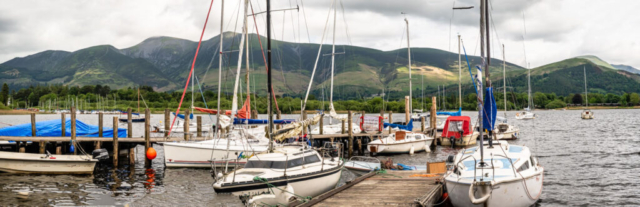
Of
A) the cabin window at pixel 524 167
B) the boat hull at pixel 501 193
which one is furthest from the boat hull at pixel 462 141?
the boat hull at pixel 501 193

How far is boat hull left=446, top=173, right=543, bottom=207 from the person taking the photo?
14.8 meters

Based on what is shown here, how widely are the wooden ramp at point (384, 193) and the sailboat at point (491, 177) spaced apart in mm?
1053

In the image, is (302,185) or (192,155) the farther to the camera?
(192,155)

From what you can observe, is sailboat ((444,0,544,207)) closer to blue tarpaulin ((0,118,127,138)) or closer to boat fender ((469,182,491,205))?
boat fender ((469,182,491,205))

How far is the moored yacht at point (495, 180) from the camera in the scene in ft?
48.0

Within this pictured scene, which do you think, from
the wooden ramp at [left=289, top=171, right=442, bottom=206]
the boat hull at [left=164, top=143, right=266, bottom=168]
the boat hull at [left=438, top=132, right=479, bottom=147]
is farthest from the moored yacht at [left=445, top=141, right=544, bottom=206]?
the boat hull at [left=438, top=132, right=479, bottom=147]

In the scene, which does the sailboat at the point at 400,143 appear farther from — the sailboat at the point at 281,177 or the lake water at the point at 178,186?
the sailboat at the point at 281,177

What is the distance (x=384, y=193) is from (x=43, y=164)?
67.2 ft

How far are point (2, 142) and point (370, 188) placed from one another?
2667 centimetres

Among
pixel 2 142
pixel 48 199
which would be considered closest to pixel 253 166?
pixel 48 199

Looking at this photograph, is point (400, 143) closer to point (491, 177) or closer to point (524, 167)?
point (524, 167)

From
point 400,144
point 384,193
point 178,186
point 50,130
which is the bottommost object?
point 178,186

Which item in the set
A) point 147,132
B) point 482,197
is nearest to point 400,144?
point 147,132

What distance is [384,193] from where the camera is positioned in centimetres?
1658
